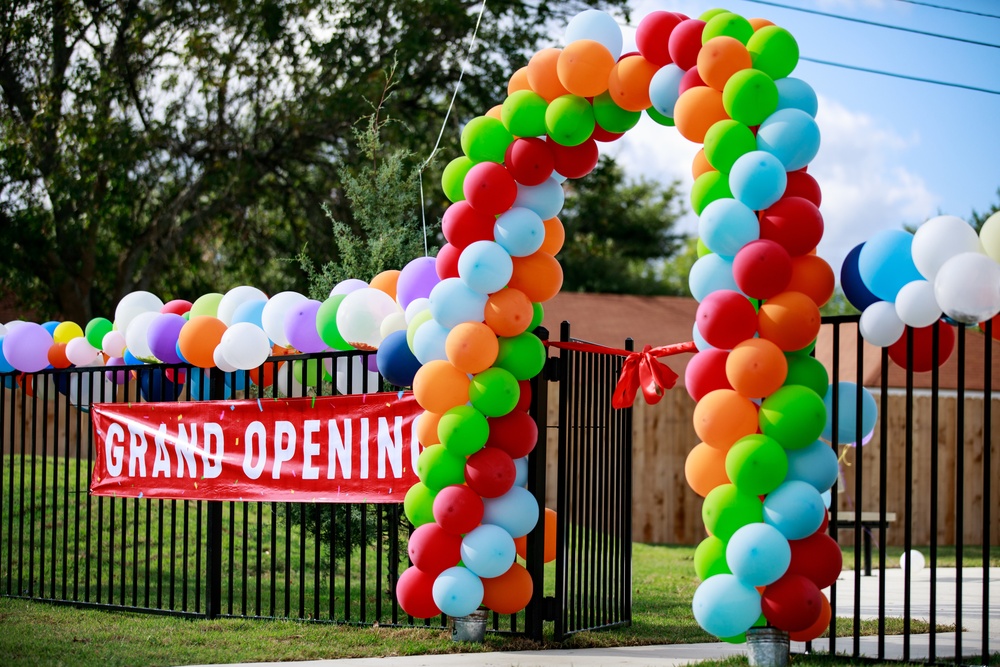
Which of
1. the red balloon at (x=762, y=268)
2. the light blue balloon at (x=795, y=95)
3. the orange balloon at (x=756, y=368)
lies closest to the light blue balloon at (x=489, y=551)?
the orange balloon at (x=756, y=368)

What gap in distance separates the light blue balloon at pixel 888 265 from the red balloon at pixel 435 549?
2.82m

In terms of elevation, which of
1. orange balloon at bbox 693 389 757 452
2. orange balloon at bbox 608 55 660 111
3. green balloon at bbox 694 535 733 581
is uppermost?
orange balloon at bbox 608 55 660 111

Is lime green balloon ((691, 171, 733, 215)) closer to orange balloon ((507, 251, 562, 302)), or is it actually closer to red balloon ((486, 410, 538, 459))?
orange balloon ((507, 251, 562, 302))

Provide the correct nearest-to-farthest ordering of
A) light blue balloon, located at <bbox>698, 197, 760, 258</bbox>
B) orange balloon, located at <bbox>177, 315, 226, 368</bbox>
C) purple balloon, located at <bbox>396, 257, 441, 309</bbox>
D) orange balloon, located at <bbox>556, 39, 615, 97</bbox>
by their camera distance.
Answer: light blue balloon, located at <bbox>698, 197, 760, 258</bbox>
orange balloon, located at <bbox>556, 39, 615, 97</bbox>
purple balloon, located at <bbox>396, 257, 441, 309</bbox>
orange balloon, located at <bbox>177, 315, 226, 368</bbox>

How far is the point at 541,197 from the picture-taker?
666 cm

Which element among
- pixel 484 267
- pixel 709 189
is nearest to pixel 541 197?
pixel 484 267

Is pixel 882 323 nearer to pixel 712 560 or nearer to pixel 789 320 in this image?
pixel 789 320

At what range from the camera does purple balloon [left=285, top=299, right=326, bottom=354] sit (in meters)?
7.44

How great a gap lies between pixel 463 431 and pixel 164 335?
9.30ft

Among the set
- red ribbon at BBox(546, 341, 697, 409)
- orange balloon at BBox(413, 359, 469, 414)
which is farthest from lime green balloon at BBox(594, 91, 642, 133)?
orange balloon at BBox(413, 359, 469, 414)

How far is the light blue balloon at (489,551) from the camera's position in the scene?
6.31 m

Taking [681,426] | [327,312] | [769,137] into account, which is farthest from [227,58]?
[769,137]

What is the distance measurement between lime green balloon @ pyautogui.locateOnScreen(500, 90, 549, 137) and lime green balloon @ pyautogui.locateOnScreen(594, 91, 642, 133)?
32 centimetres

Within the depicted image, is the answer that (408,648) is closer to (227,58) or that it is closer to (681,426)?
(681,426)
